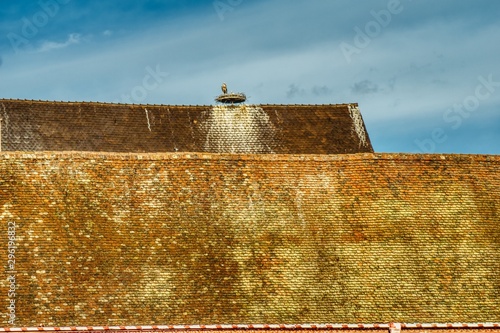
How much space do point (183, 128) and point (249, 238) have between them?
13.8m

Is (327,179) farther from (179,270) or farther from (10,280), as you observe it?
(10,280)

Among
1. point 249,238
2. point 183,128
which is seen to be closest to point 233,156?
point 249,238

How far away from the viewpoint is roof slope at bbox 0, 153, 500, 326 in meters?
28.6

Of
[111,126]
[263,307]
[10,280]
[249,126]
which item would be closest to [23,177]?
[10,280]

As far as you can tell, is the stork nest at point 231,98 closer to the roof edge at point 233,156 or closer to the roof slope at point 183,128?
the roof slope at point 183,128

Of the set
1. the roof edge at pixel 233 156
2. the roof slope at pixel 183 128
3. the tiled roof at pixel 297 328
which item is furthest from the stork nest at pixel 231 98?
the tiled roof at pixel 297 328

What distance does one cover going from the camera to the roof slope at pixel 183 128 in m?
41.7

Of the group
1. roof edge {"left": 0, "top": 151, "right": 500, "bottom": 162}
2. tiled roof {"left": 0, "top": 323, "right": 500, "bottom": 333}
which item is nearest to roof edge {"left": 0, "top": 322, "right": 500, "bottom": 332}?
tiled roof {"left": 0, "top": 323, "right": 500, "bottom": 333}

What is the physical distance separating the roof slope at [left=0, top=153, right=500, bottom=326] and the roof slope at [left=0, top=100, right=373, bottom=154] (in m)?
9.33

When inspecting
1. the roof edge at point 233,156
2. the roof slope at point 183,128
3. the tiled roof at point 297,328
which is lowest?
the tiled roof at point 297,328

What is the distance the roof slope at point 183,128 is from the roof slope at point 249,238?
933cm

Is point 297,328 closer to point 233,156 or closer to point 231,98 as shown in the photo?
point 233,156

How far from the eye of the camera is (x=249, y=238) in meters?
31.0

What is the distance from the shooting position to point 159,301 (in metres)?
28.5
